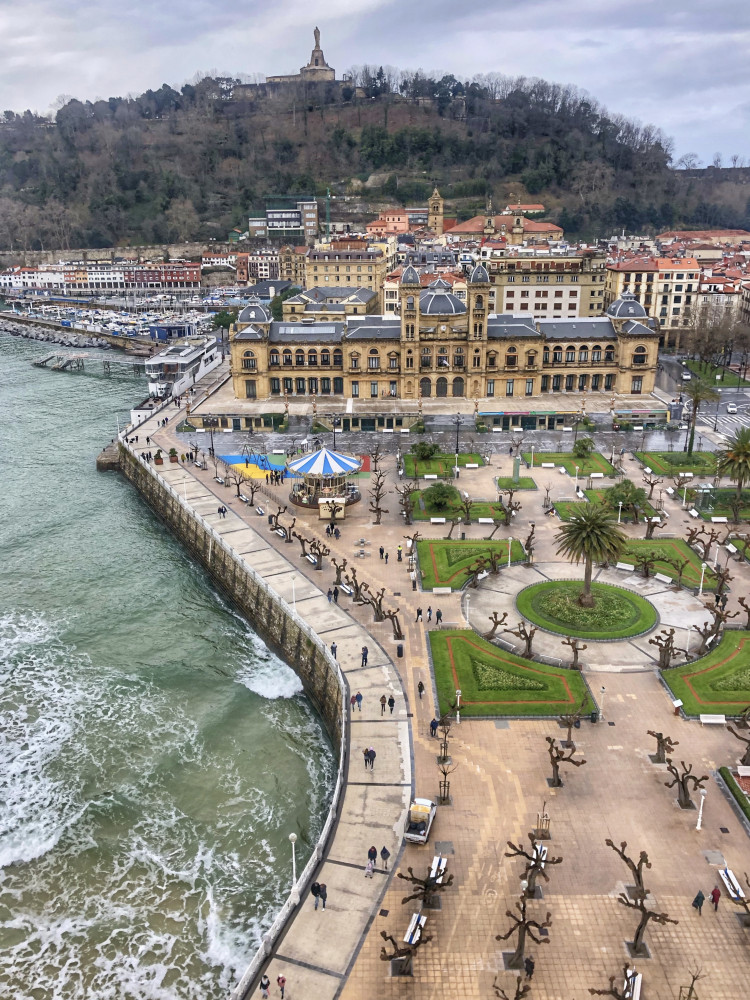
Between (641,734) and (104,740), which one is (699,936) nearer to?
(641,734)

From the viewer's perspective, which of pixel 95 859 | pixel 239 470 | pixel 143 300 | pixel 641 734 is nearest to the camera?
pixel 95 859

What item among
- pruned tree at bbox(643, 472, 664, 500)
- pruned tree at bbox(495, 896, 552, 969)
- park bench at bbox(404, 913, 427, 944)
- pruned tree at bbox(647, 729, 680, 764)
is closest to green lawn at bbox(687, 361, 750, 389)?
pruned tree at bbox(643, 472, 664, 500)

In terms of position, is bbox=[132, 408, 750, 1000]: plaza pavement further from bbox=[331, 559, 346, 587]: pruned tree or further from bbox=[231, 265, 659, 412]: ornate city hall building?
bbox=[231, 265, 659, 412]: ornate city hall building

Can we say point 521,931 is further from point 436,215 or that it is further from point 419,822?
point 436,215

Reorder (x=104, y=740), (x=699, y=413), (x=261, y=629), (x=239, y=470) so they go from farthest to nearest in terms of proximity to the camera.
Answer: (x=699, y=413), (x=239, y=470), (x=261, y=629), (x=104, y=740)

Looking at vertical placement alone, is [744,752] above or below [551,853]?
above

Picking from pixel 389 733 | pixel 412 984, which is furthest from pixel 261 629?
pixel 412 984

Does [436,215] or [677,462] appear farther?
[436,215]

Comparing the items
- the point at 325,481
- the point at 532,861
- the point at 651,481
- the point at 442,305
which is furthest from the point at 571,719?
the point at 442,305
